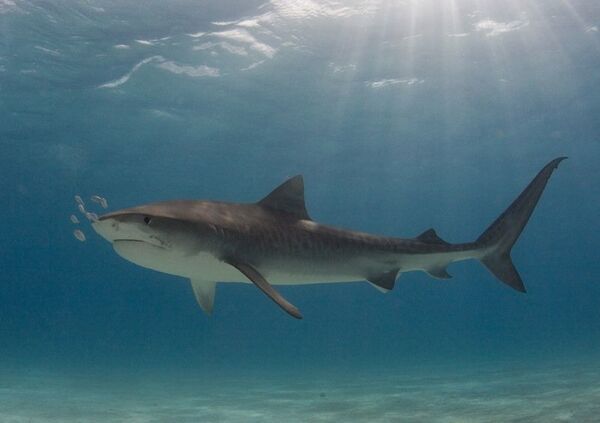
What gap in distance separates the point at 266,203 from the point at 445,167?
132ft

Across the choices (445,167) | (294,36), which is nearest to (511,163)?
(445,167)

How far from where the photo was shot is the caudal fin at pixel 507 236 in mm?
7289

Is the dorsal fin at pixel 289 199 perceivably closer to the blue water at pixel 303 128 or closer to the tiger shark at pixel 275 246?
the tiger shark at pixel 275 246

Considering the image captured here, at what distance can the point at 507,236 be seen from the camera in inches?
297

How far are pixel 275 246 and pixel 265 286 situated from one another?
3.06 feet

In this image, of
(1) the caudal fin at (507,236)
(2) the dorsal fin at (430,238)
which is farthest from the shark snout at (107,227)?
(1) the caudal fin at (507,236)

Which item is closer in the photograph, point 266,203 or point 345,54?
point 266,203

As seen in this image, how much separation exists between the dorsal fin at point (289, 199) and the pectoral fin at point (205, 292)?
1.23m

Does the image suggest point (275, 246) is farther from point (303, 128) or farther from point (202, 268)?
point (303, 128)

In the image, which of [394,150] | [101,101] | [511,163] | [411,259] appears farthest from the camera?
[511,163]

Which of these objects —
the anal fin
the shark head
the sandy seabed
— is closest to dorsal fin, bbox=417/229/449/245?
the anal fin

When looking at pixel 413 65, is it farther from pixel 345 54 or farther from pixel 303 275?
pixel 303 275

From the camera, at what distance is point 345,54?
22875 mm

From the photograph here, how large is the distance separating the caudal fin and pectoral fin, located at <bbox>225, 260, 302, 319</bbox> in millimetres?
3483
